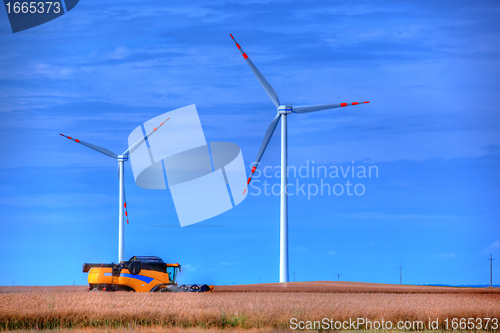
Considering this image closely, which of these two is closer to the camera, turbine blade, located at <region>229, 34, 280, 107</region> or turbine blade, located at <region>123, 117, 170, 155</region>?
turbine blade, located at <region>229, 34, 280, 107</region>

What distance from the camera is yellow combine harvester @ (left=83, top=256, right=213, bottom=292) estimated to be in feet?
138

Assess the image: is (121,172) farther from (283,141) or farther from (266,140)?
(283,141)

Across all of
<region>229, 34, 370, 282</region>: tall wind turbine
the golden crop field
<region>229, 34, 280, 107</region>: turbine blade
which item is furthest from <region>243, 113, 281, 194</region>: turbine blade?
the golden crop field

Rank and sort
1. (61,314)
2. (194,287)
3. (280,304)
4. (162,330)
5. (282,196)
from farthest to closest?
1. (282,196)
2. (194,287)
3. (280,304)
4. (61,314)
5. (162,330)

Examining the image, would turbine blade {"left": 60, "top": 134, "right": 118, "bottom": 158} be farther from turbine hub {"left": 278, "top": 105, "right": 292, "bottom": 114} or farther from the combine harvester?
the combine harvester

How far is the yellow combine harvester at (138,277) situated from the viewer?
4194 cm

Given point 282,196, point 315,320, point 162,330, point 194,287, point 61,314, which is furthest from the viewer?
point 282,196

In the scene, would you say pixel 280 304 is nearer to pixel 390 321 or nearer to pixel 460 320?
pixel 390 321

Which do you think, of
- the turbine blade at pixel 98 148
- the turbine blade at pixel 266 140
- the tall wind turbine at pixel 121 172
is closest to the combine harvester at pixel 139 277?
the turbine blade at pixel 266 140

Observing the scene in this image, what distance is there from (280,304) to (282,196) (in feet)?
71.5

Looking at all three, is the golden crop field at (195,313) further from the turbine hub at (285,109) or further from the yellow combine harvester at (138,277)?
the turbine hub at (285,109)

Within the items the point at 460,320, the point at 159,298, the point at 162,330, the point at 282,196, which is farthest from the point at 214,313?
the point at 282,196

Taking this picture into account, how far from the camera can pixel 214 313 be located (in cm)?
2769

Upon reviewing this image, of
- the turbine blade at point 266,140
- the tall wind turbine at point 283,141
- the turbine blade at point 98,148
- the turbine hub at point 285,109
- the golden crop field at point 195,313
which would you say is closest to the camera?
the golden crop field at point 195,313
